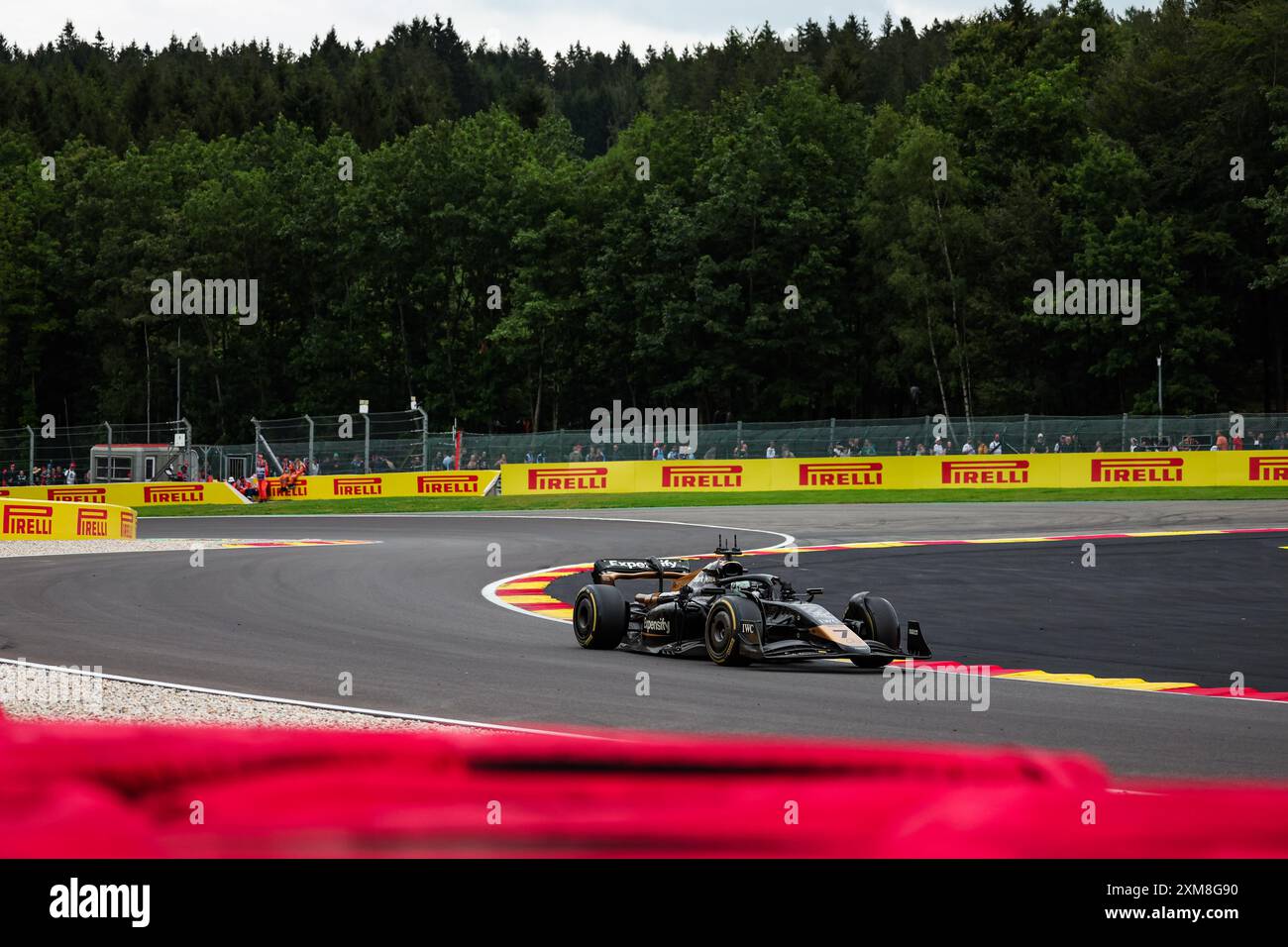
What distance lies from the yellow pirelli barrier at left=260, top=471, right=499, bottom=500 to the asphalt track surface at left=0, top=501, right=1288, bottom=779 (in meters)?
14.2

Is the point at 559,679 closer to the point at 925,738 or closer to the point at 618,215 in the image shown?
the point at 925,738

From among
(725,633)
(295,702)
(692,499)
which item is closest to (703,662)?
(725,633)

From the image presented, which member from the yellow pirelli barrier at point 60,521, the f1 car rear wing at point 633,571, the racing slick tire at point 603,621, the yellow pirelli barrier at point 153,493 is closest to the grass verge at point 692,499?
the yellow pirelli barrier at point 153,493

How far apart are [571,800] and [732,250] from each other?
194 ft

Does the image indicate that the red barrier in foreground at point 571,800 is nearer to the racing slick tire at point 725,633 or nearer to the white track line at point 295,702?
the white track line at point 295,702

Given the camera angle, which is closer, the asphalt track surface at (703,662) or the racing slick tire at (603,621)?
the asphalt track surface at (703,662)

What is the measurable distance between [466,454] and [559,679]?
1302 inches

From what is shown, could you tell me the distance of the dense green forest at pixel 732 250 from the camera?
5800 cm

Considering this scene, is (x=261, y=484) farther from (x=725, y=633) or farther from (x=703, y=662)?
(x=725, y=633)

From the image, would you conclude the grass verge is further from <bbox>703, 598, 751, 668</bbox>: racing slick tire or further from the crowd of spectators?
<bbox>703, 598, 751, 668</bbox>: racing slick tire

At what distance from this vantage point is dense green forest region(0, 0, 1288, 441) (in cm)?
5800

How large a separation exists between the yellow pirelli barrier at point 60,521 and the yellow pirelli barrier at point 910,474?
1356 cm

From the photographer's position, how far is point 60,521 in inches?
1153
